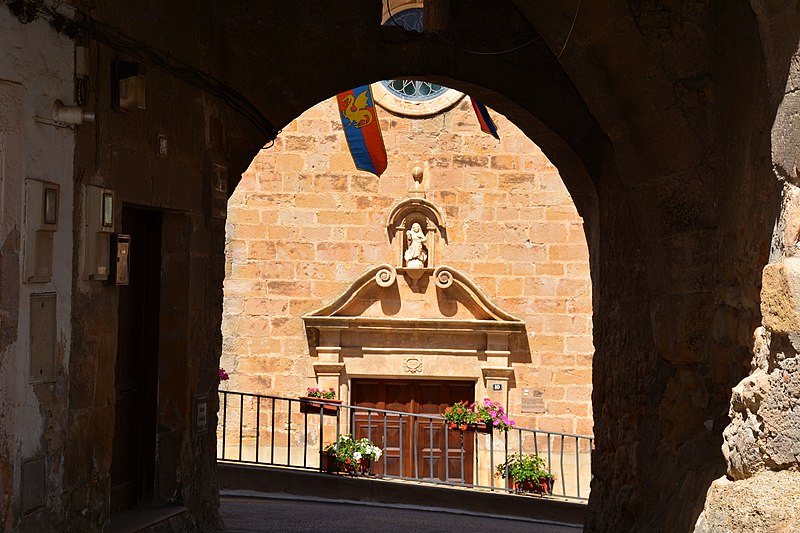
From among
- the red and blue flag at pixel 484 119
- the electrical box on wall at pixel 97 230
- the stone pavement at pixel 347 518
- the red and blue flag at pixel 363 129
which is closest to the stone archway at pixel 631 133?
the electrical box on wall at pixel 97 230

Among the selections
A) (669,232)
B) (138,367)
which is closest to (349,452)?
(138,367)

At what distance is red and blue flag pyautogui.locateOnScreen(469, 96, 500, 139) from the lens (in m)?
12.0

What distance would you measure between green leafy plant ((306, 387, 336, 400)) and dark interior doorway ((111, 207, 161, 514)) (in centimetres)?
624

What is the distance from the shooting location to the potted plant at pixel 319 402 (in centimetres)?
1065

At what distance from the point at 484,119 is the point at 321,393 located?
11.6 feet

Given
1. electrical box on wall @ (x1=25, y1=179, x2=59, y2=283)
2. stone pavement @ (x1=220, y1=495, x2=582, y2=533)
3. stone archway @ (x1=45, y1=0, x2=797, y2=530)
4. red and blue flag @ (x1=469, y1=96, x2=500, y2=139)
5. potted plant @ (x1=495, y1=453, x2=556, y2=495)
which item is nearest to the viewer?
electrical box on wall @ (x1=25, y1=179, x2=59, y2=283)

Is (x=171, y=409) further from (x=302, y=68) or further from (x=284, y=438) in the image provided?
(x=284, y=438)

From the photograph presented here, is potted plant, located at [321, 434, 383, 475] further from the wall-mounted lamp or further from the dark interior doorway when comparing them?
the wall-mounted lamp

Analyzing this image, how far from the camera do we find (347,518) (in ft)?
25.3

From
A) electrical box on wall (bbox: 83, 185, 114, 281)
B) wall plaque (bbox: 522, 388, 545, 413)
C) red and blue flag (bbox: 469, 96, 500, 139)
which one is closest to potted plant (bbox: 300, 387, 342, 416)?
wall plaque (bbox: 522, 388, 545, 413)

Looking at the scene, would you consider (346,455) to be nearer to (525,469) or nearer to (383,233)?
(525,469)

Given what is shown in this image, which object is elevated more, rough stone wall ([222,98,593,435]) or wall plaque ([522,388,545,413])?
rough stone wall ([222,98,593,435])

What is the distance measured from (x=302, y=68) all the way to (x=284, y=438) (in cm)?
687

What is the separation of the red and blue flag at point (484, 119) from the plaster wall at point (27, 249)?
301 inches
